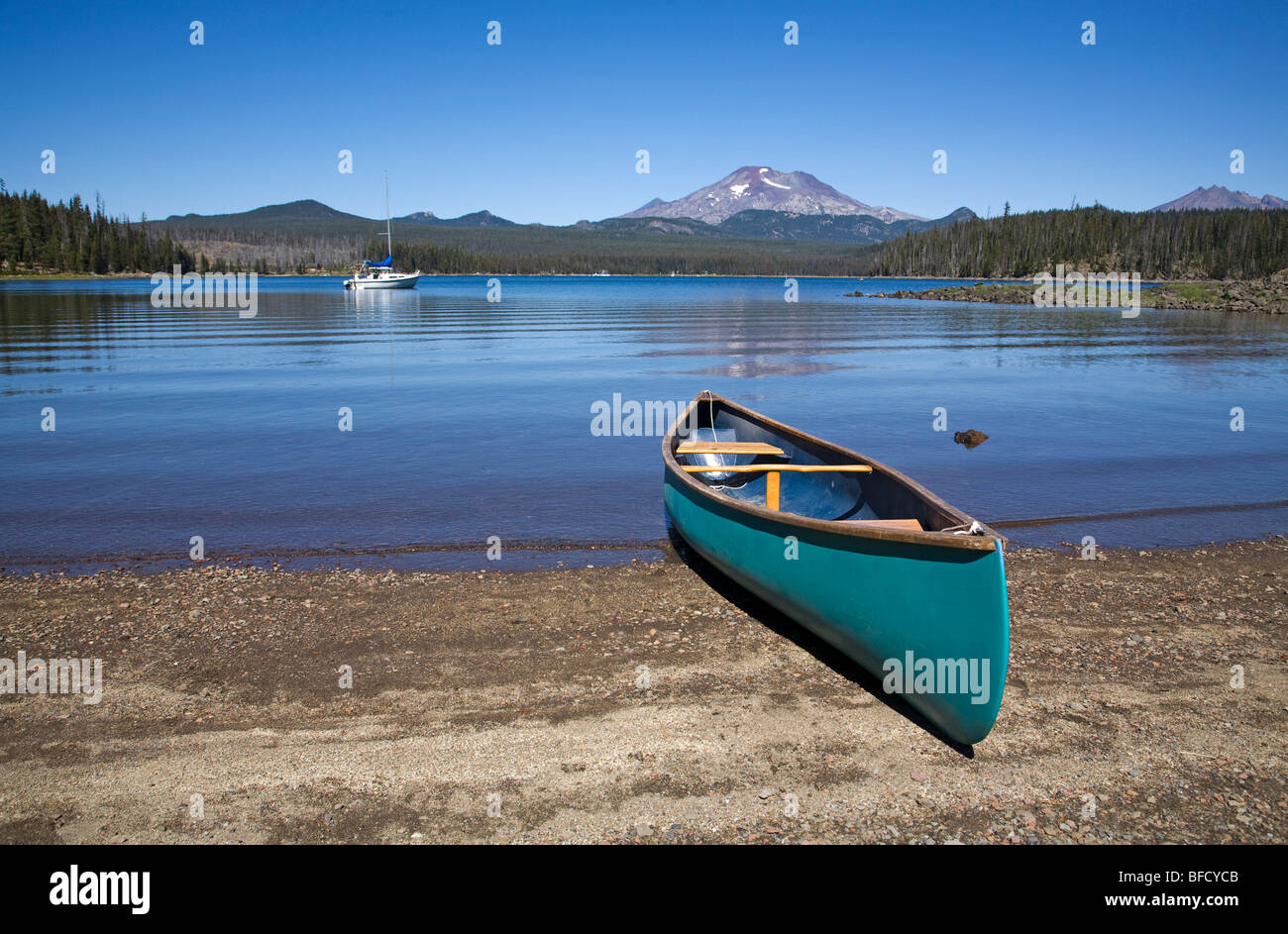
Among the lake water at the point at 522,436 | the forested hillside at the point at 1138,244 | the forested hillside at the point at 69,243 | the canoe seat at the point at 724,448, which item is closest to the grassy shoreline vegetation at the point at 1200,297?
the lake water at the point at 522,436

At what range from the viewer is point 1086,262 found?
145875 mm

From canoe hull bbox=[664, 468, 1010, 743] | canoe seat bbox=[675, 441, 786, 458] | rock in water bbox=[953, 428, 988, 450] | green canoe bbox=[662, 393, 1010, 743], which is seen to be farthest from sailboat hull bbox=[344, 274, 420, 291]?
canoe hull bbox=[664, 468, 1010, 743]

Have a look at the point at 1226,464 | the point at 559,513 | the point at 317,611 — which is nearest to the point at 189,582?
the point at 317,611

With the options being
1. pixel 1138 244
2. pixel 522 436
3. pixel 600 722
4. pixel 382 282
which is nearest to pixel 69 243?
pixel 382 282

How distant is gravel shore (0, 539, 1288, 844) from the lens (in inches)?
201

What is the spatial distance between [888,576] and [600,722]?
90.9 inches

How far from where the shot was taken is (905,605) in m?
5.88

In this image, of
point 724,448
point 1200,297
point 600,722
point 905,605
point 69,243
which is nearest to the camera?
point 905,605

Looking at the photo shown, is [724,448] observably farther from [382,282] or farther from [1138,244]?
[1138,244]

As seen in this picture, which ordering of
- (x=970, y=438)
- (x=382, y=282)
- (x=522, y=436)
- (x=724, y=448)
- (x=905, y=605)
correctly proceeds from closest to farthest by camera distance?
(x=905, y=605) < (x=724, y=448) < (x=970, y=438) < (x=522, y=436) < (x=382, y=282)

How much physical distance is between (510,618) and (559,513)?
13.5 feet

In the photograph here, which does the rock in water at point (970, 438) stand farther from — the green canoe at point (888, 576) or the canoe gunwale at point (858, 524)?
the green canoe at point (888, 576)
